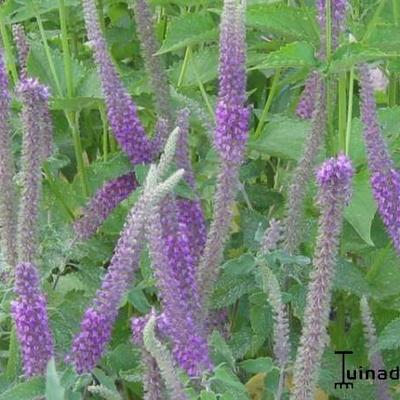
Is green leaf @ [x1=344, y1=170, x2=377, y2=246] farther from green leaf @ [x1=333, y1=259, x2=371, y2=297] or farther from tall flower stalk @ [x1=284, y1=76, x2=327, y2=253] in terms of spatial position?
tall flower stalk @ [x1=284, y1=76, x2=327, y2=253]

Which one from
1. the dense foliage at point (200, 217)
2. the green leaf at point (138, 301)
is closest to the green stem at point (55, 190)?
the dense foliage at point (200, 217)

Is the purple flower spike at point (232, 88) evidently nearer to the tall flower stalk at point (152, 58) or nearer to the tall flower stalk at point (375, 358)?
the tall flower stalk at point (152, 58)

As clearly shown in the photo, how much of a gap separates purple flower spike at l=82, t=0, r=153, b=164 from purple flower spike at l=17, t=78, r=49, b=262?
0.20 meters

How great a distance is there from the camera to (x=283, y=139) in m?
1.83

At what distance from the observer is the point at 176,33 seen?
1840 millimetres

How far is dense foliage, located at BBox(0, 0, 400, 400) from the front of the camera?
1.27 m

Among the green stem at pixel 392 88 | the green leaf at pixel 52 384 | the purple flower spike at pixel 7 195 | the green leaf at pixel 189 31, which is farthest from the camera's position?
the green stem at pixel 392 88

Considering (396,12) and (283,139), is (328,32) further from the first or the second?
(396,12)

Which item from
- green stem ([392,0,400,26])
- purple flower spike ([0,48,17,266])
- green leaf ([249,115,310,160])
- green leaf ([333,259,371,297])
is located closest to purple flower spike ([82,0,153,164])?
purple flower spike ([0,48,17,266])

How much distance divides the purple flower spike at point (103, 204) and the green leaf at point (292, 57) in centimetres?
31

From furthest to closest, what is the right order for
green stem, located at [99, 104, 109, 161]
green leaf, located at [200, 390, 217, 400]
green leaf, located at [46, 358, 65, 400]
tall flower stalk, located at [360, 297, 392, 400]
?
green stem, located at [99, 104, 109, 161] < tall flower stalk, located at [360, 297, 392, 400] < green leaf, located at [200, 390, 217, 400] < green leaf, located at [46, 358, 65, 400]

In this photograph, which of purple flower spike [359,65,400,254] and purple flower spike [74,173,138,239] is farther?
purple flower spike [74,173,138,239]

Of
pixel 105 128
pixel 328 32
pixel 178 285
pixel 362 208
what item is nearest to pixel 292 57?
pixel 328 32

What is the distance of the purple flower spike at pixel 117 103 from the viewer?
5.00ft
